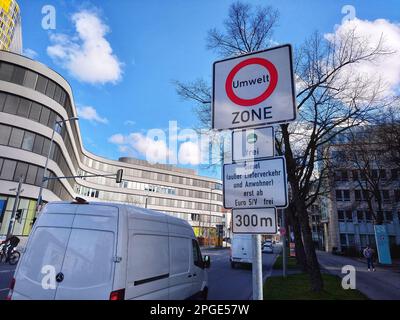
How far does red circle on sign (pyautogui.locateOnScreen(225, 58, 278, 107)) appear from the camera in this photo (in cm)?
274

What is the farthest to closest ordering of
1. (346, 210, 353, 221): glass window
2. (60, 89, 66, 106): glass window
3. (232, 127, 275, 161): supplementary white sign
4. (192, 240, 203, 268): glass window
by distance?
(346, 210, 353, 221): glass window < (60, 89, 66, 106): glass window < (192, 240, 203, 268): glass window < (232, 127, 275, 161): supplementary white sign

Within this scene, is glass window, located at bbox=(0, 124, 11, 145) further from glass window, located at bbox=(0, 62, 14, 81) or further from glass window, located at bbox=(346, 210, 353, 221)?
glass window, located at bbox=(346, 210, 353, 221)

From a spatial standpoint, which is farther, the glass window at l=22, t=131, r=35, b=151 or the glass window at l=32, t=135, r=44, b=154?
the glass window at l=32, t=135, r=44, b=154

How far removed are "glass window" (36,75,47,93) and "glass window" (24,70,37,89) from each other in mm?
435

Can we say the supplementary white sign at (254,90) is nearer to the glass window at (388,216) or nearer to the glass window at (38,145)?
the glass window at (38,145)

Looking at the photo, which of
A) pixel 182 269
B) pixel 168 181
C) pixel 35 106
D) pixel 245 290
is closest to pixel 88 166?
pixel 168 181

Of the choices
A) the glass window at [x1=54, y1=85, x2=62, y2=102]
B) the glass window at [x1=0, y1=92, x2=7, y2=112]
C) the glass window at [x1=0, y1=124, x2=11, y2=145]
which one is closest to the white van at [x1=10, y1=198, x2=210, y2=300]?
the glass window at [x1=0, y1=124, x2=11, y2=145]

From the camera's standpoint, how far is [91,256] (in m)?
3.93

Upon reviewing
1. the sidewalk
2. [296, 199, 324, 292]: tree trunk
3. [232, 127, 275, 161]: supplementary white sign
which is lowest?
the sidewalk

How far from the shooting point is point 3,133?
29750mm

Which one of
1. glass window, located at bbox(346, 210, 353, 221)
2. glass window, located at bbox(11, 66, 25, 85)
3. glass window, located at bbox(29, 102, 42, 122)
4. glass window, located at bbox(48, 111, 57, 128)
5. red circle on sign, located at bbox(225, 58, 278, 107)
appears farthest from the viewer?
glass window, located at bbox(346, 210, 353, 221)

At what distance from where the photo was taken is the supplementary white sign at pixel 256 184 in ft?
7.98

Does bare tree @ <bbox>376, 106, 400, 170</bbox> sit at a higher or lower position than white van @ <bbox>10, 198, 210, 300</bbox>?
higher

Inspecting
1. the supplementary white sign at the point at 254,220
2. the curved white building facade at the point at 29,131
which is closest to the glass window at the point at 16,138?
the curved white building facade at the point at 29,131
